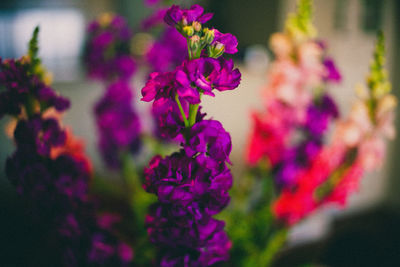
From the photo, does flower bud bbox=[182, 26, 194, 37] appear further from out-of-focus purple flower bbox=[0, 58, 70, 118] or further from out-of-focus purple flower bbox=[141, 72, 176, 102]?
out-of-focus purple flower bbox=[0, 58, 70, 118]

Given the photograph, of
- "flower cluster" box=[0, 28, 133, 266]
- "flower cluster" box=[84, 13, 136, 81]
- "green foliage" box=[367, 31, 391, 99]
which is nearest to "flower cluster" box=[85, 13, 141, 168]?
"flower cluster" box=[84, 13, 136, 81]

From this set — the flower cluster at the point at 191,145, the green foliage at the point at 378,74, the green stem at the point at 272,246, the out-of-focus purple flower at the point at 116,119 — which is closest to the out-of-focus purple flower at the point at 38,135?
the flower cluster at the point at 191,145

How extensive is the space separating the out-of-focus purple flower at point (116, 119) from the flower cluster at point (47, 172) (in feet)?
0.85

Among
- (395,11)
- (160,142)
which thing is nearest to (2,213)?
(160,142)

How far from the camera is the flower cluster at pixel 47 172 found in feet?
1.60

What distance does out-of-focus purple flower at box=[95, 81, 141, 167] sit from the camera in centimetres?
81

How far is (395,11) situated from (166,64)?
215cm

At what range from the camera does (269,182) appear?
0.82 metres

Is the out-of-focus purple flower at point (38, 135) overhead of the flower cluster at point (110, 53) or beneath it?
beneath

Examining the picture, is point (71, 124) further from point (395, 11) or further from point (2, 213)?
point (395, 11)

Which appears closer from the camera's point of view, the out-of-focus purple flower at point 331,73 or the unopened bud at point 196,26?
the unopened bud at point 196,26

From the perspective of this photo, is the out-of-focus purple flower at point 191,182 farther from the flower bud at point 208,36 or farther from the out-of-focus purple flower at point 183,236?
the flower bud at point 208,36

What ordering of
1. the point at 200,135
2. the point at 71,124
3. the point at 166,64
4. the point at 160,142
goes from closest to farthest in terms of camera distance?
the point at 200,135
the point at 166,64
the point at 160,142
the point at 71,124

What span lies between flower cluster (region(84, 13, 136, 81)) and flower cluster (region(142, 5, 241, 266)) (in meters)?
0.43
